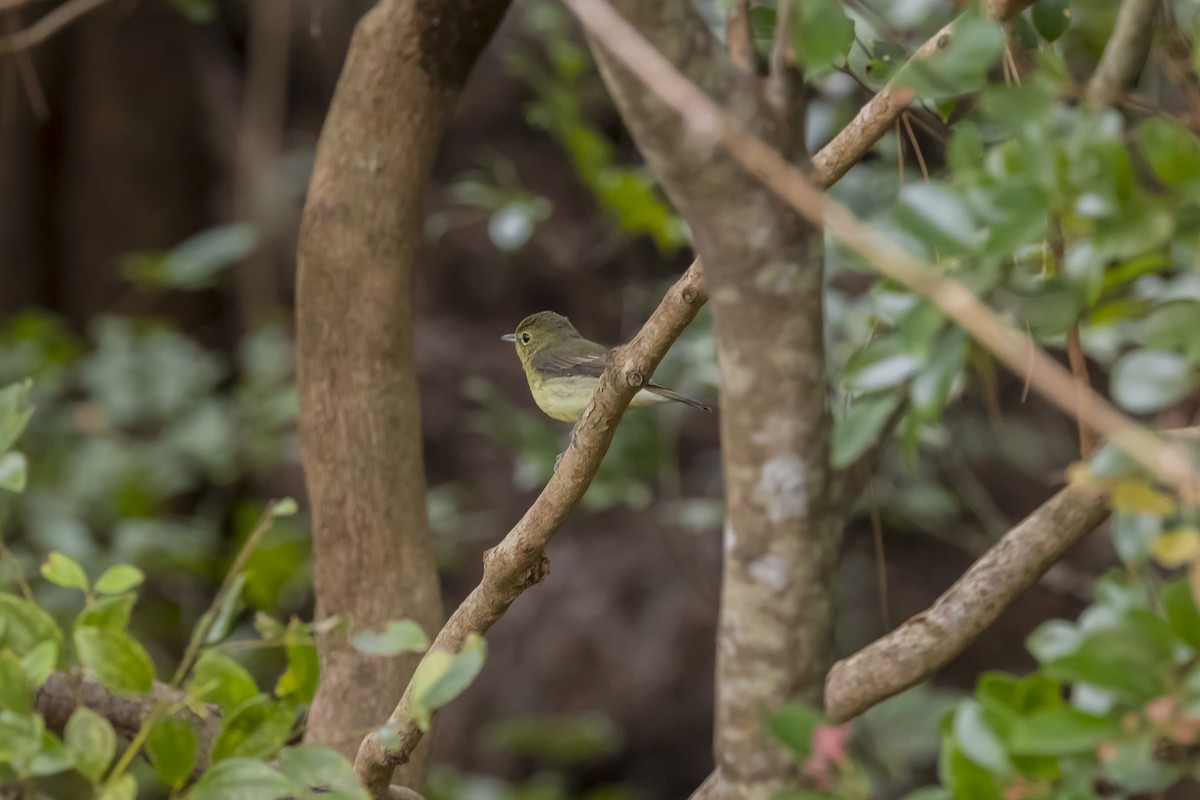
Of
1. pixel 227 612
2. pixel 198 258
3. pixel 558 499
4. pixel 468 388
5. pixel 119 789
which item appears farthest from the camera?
pixel 468 388

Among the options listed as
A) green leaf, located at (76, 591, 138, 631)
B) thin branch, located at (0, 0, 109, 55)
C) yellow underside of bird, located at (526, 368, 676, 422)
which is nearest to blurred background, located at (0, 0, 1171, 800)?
yellow underside of bird, located at (526, 368, 676, 422)

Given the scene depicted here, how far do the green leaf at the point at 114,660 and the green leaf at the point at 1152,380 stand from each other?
1279 mm

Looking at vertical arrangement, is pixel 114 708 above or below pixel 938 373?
below

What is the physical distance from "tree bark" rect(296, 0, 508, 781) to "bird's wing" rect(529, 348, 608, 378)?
75 centimetres

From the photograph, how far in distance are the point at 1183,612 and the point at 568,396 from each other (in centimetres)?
232

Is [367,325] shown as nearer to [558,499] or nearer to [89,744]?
[558,499]

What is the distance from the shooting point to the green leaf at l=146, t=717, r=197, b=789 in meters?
1.59

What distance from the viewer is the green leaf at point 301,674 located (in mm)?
1957

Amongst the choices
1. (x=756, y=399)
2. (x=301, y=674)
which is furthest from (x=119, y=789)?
(x=756, y=399)

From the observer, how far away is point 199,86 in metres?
6.39

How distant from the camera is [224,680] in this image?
1.85 m

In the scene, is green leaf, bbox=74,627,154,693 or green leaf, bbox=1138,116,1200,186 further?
green leaf, bbox=74,627,154,693

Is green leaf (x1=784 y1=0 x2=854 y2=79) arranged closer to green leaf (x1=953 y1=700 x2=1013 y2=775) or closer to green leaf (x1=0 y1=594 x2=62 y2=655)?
green leaf (x1=953 y1=700 x2=1013 y2=775)

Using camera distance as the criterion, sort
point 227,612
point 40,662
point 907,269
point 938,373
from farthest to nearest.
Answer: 1. point 227,612
2. point 40,662
3. point 938,373
4. point 907,269
